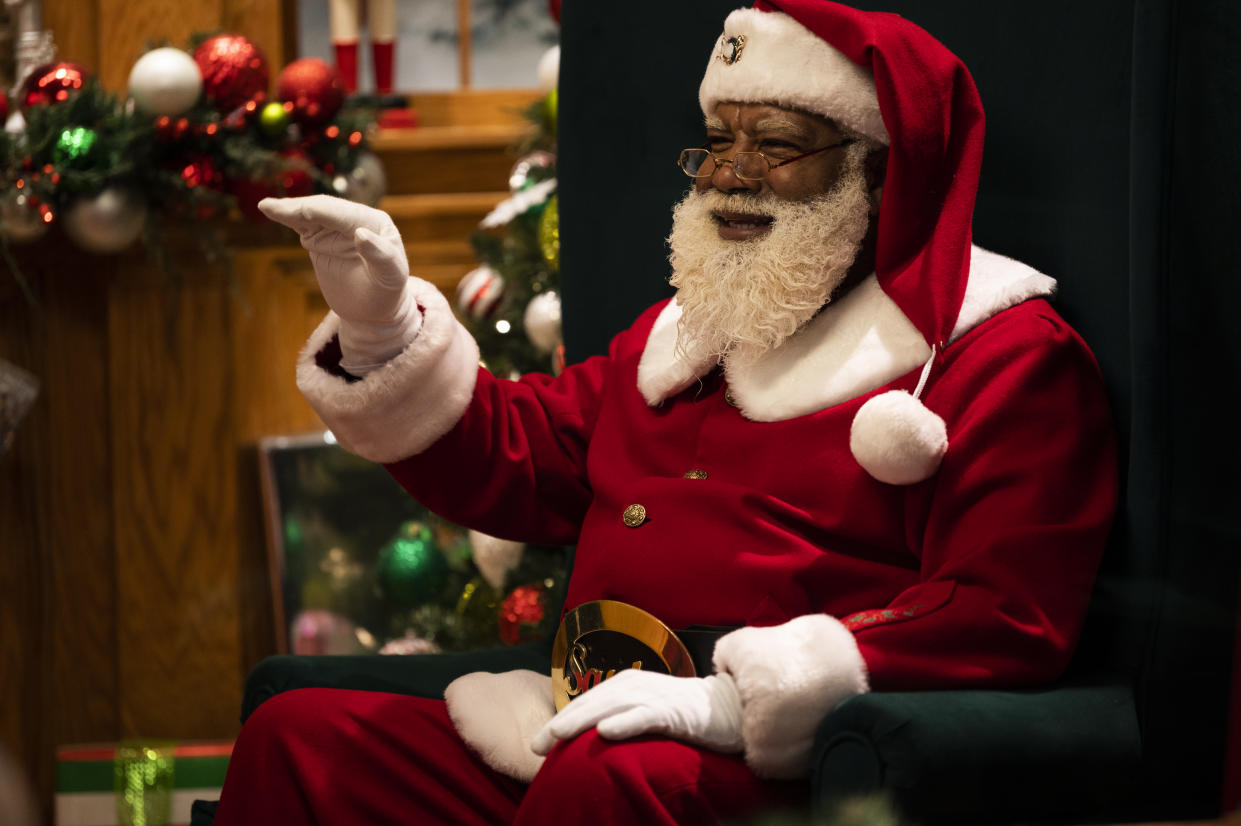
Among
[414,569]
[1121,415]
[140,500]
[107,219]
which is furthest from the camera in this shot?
[140,500]

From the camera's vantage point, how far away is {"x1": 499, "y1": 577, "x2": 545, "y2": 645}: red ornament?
235 cm

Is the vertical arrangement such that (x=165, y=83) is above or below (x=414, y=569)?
above

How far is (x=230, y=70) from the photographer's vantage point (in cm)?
259

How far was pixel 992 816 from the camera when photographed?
1239 mm

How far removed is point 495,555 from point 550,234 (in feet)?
1.85

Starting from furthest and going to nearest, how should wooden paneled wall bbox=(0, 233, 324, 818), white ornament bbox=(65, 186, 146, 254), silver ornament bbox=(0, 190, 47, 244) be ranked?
1. wooden paneled wall bbox=(0, 233, 324, 818)
2. white ornament bbox=(65, 186, 146, 254)
3. silver ornament bbox=(0, 190, 47, 244)

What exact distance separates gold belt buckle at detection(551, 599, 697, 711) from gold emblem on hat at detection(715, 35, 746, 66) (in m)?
0.66

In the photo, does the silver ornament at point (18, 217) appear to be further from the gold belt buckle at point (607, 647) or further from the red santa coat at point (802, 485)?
the gold belt buckle at point (607, 647)

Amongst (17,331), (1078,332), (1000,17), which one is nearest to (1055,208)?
(1078,332)

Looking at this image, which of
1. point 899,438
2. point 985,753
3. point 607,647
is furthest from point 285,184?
point 985,753

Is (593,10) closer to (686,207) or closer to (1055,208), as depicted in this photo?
(686,207)

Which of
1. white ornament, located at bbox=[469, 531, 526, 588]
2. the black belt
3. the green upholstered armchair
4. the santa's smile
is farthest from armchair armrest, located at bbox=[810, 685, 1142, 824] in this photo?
white ornament, located at bbox=[469, 531, 526, 588]

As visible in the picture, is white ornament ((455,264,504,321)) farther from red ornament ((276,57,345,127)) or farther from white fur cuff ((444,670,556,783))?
white fur cuff ((444,670,556,783))

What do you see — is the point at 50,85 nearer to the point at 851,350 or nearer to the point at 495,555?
the point at 495,555
